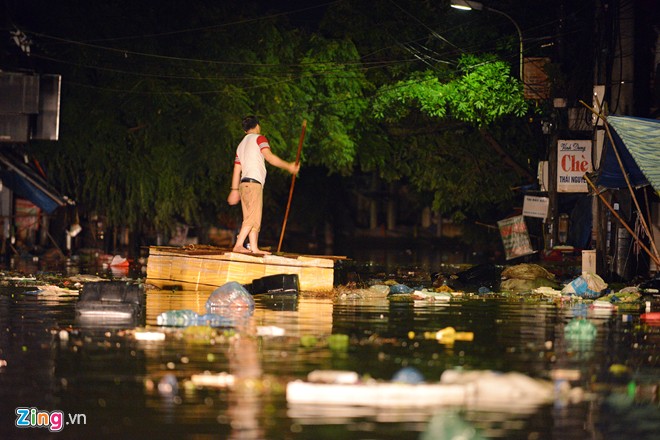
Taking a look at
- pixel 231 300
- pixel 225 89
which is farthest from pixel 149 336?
pixel 225 89

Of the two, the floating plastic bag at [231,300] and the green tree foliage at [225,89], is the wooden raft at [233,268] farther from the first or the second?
the green tree foliage at [225,89]

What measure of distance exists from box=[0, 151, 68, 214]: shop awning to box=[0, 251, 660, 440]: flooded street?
23.0 metres

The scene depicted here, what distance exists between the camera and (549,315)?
17.4 metres

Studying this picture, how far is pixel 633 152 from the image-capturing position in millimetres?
20547

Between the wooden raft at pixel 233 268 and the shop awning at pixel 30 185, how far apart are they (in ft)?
60.9

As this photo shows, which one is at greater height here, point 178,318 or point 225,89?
point 225,89

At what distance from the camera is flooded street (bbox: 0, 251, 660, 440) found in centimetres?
838

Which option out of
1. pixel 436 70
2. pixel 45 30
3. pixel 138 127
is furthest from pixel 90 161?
pixel 436 70

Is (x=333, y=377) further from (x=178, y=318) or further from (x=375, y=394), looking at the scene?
(x=178, y=318)

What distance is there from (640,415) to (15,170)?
109ft

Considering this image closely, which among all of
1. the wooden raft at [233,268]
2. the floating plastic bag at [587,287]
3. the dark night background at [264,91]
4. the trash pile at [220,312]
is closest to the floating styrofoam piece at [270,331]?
the trash pile at [220,312]

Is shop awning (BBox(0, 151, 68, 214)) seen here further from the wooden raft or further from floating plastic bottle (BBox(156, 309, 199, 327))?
floating plastic bottle (BBox(156, 309, 199, 327))

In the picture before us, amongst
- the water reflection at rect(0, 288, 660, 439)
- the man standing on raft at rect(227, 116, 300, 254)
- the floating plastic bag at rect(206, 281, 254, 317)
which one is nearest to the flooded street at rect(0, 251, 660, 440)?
the water reflection at rect(0, 288, 660, 439)

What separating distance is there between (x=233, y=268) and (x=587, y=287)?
641 cm
